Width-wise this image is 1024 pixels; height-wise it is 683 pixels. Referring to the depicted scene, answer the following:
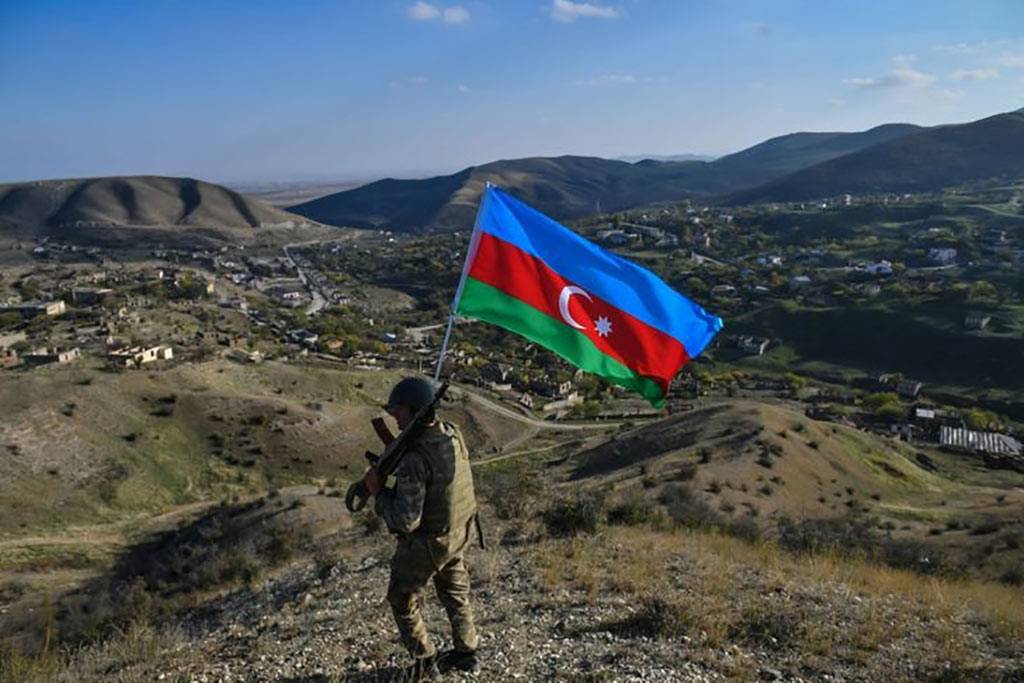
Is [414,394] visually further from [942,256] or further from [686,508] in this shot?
[942,256]

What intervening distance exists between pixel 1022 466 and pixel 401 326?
5856cm

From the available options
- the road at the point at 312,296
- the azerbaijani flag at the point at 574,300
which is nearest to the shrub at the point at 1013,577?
the azerbaijani flag at the point at 574,300

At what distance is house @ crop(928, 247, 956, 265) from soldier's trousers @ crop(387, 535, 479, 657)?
328 feet

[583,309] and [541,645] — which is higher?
[583,309]

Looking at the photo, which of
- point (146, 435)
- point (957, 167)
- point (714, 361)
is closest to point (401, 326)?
point (714, 361)

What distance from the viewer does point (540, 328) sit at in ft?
22.0

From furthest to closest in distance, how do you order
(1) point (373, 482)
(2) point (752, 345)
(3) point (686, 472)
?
1. (2) point (752, 345)
2. (3) point (686, 472)
3. (1) point (373, 482)

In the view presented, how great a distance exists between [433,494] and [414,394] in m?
0.70

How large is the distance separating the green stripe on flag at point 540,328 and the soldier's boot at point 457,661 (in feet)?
8.76

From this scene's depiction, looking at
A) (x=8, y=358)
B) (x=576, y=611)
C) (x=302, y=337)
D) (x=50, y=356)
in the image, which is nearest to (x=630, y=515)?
(x=576, y=611)

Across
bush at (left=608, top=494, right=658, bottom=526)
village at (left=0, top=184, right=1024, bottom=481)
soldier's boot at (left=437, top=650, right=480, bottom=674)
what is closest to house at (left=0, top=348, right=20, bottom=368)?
village at (left=0, top=184, right=1024, bottom=481)

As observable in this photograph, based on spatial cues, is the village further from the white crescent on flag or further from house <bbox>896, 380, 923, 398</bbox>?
the white crescent on flag

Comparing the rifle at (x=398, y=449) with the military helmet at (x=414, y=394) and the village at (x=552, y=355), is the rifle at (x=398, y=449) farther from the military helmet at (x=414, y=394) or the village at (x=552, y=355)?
the village at (x=552, y=355)

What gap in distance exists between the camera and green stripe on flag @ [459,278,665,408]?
656cm
